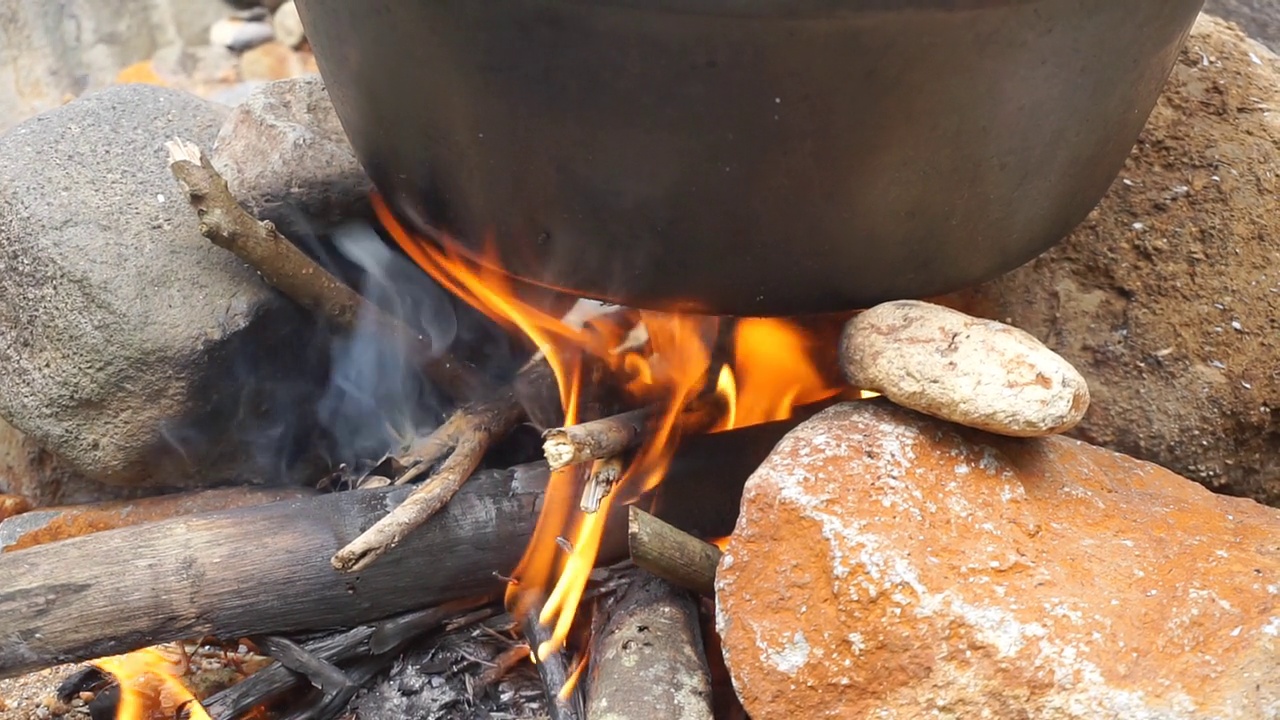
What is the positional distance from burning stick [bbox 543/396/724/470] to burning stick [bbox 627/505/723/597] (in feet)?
0.29

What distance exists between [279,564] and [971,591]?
734 millimetres

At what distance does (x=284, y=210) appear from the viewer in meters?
1.53

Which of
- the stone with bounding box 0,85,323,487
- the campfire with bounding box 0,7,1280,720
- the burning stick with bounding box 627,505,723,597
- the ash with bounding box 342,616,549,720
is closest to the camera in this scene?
Result: the campfire with bounding box 0,7,1280,720

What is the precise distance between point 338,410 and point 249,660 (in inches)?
13.6

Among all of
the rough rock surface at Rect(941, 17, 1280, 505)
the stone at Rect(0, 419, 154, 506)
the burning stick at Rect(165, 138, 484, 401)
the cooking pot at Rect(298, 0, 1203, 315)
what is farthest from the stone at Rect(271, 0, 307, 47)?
the rough rock surface at Rect(941, 17, 1280, 505)

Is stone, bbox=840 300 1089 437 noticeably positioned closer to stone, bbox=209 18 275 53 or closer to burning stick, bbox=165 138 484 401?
burning stick, bbox=165 138 484 401

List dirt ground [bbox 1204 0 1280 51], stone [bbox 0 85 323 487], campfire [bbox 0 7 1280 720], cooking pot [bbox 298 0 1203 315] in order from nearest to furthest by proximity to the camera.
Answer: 1. cooking pot [bbox 298 0 1203 315]
2. campfire [bbox 0 7 1280 720]
3. stone [bbox 0 85 323 487]
4. dirt ground [bbox 1204 0 1280 51]

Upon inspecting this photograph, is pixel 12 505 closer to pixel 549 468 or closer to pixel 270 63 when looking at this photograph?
pixel 549 468

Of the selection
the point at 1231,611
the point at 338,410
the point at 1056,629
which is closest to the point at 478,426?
the point at 338,410

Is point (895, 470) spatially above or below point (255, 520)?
above

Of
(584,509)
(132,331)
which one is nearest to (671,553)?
(584,509)

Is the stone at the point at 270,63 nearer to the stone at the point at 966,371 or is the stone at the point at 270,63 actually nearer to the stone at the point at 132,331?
the stone at the point at 132,331

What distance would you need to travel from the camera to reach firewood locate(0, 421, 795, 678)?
1.23 metres

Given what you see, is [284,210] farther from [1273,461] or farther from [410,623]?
[1273,461]
